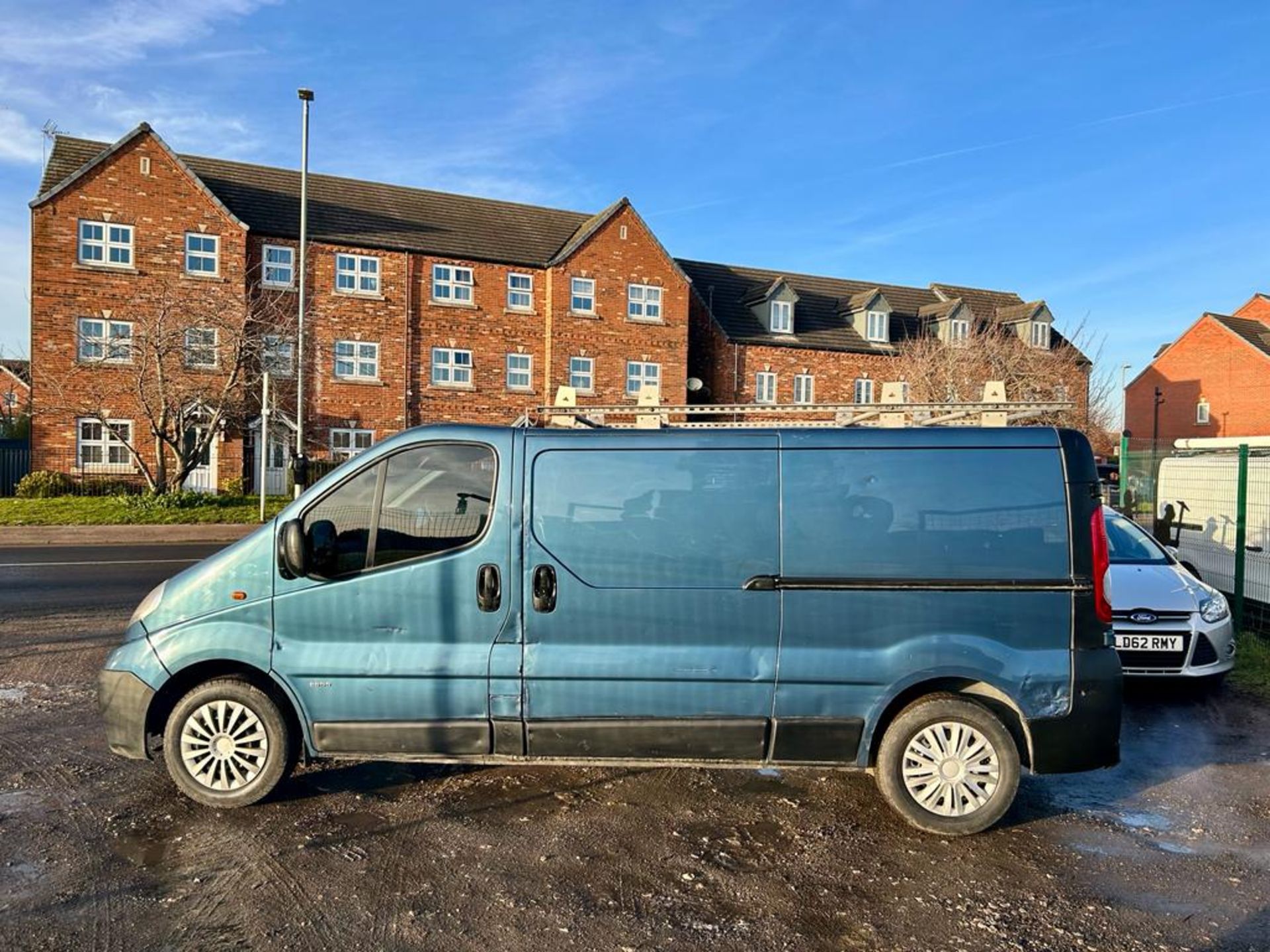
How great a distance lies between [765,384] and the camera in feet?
114

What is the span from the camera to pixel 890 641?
4133mm

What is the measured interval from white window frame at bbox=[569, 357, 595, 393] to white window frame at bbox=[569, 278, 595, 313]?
6.01ft

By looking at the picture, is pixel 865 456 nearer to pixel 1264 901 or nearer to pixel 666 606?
pixel 666 606

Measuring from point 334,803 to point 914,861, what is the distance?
2.96 metres

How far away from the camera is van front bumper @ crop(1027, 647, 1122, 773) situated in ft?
13.5

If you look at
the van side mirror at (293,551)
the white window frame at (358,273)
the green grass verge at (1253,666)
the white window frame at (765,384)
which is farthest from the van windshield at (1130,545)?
the white window frame at (765,384)

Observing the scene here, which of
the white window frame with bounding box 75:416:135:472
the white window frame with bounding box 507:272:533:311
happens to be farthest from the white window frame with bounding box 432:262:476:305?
the white window frame with bounding box 75:416:135:472

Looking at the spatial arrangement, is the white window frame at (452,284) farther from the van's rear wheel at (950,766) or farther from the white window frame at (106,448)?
the van's rear wheel at (950,766)

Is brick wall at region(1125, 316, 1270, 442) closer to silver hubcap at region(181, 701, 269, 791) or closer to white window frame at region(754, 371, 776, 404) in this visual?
white window frame at region(754, 371, 776, 404)

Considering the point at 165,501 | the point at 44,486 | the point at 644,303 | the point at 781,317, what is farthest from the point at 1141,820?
the point at 781,317

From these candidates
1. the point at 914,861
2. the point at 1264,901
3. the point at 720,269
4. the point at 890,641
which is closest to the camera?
the point at 1264,901

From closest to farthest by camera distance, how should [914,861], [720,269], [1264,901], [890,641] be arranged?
1. [1264,901]
2. [914,861]
3. [890,641]
4. [720,269]

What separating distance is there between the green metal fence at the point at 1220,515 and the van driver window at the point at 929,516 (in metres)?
5.83

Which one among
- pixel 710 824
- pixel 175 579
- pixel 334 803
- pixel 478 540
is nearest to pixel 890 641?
pixel 710 824
